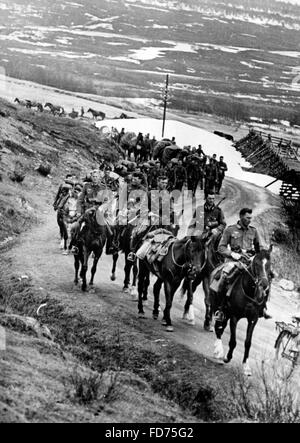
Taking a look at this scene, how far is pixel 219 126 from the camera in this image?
244 feet

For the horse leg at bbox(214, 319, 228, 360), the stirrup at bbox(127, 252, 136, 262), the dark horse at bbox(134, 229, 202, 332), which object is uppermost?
the dark horse at bbox(134, 229, 202, 332)

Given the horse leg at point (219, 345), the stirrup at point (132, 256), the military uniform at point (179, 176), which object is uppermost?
the stirrup at point (132, 256)

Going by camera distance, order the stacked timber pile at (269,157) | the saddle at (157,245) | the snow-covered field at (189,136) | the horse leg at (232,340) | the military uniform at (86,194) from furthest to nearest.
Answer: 1. the snow-covered field at (189,136)
2. the stacked timber pile at (269,157)
3. the military uniform at (86,194)
4. the saddle at (157,245)
5. the horse leg at (232,340)

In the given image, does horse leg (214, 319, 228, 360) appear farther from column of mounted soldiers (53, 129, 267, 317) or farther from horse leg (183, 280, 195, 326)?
horse leg (183, 280, 195, 326)

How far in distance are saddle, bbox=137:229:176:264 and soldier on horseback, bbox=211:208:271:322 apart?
145 cm

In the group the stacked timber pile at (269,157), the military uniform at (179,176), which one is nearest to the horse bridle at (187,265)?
the military uniform at (179,176)

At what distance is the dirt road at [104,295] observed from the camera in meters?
14.3

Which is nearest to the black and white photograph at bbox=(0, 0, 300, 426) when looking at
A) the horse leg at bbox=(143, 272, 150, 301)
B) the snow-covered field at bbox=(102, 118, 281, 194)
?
the horse leg at bbox=(143, 272, 150, 301)

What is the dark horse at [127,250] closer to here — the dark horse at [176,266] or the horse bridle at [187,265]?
the dark horse at [176,266]

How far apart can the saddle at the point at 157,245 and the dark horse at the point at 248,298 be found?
6.92 feet

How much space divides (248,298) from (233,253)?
0.97 meters

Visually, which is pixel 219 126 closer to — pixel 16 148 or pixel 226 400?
pixel 16 148

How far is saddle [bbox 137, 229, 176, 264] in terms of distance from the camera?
14.5 metres

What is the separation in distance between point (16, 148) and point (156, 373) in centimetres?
2242
